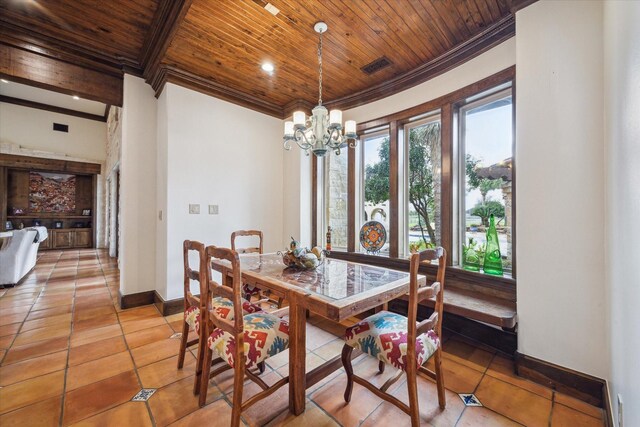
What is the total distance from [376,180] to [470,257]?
1.47 meters

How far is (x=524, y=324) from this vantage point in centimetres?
183

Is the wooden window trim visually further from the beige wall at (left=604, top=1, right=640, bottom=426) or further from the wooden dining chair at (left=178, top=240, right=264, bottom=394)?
the wooden dining chair at (left=178, top=240, right=264, bottom=394)

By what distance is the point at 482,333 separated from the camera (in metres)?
2.25

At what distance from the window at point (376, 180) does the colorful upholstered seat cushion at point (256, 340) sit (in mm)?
2075

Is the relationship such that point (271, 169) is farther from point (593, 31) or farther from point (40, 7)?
point (593, 31)

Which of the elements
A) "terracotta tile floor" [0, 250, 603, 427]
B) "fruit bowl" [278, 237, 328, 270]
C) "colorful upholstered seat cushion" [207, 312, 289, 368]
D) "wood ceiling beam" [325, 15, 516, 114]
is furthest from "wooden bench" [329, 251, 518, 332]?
"wood ceiling beam" [325, 15, 516, 114]

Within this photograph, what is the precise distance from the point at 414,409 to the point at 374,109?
3200mm

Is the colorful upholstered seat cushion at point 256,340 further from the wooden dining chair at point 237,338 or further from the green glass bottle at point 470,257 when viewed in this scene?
the green glass bottle at point 470,257

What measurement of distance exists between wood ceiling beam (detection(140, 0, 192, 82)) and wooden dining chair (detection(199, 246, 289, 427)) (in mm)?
2046

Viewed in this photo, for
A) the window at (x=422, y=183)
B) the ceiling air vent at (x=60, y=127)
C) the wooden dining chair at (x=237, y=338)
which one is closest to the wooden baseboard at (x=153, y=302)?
the wooden dining chair at (x=237, y=338)

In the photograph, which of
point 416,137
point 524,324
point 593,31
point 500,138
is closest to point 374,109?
point 416,137

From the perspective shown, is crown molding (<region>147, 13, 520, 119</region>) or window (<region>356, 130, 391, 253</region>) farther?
window (<region>356, 130, 391, 253</region>)

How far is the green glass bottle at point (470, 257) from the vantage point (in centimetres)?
248

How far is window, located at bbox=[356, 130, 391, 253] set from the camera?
3.34 metres
